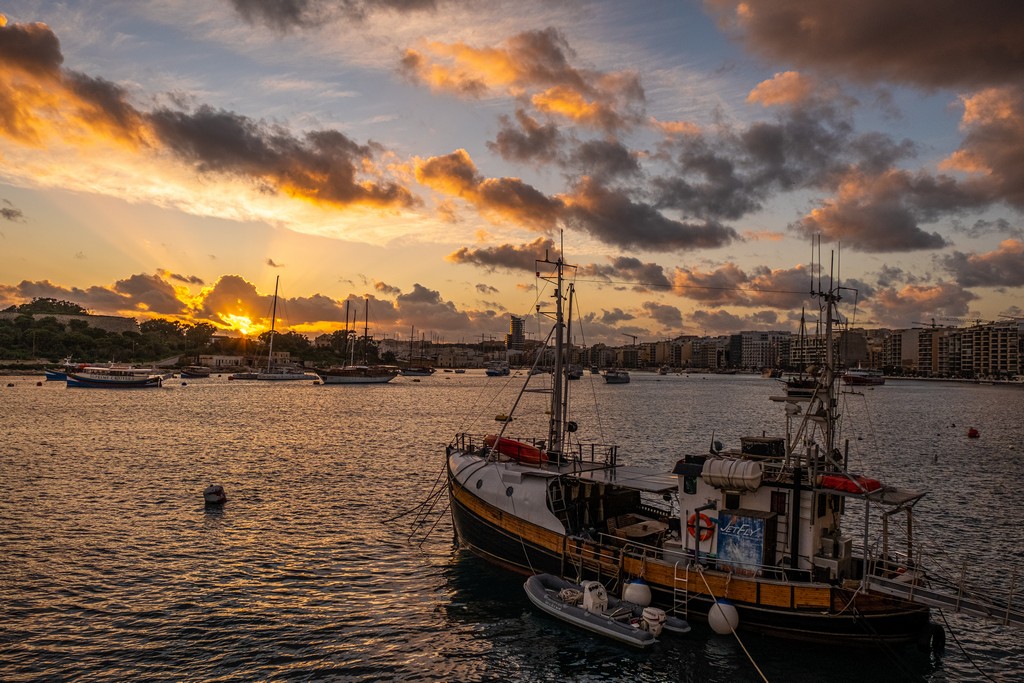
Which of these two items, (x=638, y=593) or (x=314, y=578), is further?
(x=314, y=578)

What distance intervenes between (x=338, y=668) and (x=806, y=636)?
15.3 meters

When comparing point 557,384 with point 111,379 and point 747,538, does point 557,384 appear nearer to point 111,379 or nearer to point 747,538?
point 747,538

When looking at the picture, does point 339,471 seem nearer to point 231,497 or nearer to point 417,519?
point 231,497

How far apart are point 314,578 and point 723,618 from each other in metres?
17.6

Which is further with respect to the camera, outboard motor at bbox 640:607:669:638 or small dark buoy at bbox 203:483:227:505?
small dark buoy at bbox 203:483:227:505

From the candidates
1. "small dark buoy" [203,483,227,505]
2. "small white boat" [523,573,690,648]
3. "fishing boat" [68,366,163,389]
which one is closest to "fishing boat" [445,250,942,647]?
"small white boat" [523,573,690,648]

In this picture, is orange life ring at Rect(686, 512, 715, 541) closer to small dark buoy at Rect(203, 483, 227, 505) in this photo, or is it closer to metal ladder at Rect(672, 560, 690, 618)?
metal ladder at Rect(672, 560, 690, 618)

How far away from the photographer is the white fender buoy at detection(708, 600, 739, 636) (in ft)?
71.6

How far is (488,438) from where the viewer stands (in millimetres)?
34438

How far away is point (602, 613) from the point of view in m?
23.1

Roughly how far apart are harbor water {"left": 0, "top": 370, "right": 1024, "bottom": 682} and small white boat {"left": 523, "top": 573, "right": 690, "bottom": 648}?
0.57m

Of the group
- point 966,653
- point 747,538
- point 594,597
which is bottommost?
point 966,653

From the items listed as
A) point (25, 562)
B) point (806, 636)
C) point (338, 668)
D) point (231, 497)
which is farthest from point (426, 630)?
point (231, 497)

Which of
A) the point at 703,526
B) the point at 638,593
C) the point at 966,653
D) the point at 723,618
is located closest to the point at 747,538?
the point at 703,526
